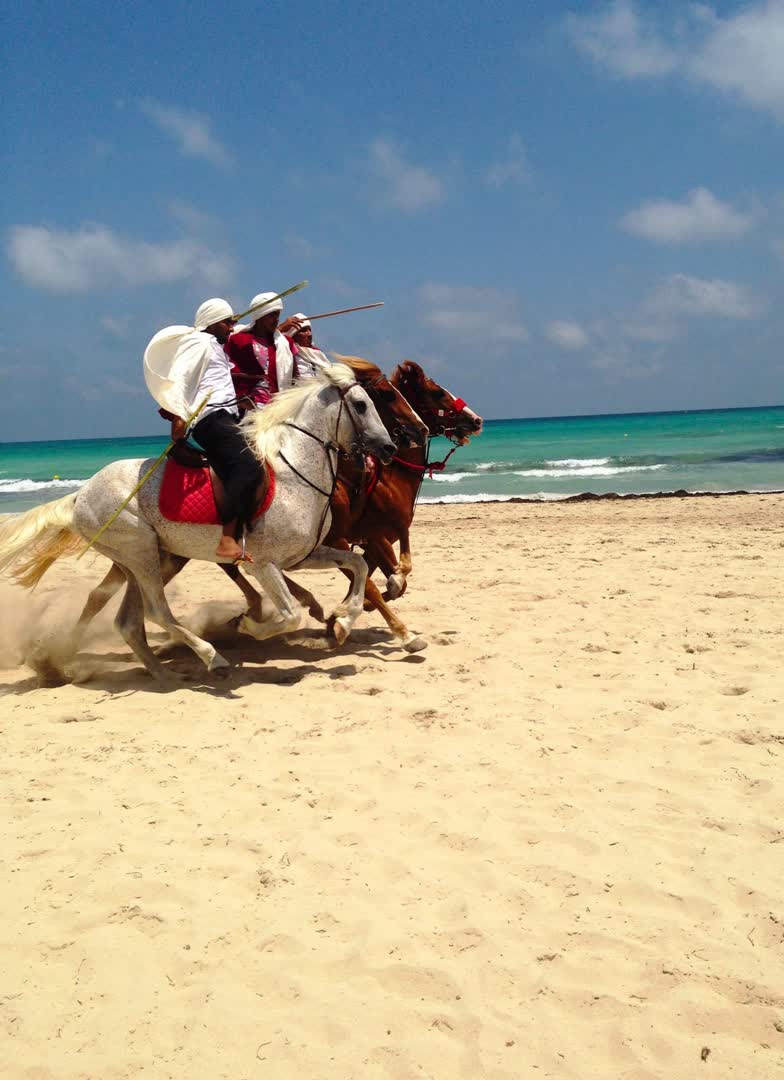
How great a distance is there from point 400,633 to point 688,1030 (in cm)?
432

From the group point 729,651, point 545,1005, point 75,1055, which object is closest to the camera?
point 75,1055

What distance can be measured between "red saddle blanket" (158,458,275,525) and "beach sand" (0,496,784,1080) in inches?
47.8

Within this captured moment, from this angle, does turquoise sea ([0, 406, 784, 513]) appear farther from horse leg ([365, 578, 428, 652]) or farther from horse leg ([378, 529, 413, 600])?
horse leg ([365, 578, 428, 652])

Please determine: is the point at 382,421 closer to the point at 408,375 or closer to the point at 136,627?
the point at 408,375

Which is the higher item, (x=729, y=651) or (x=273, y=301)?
(x=273, y=301)

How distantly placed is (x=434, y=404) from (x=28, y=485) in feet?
108

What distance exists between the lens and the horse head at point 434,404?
785 centimetres

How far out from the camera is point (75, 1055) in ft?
8.42

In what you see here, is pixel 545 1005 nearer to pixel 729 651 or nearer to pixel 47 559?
pixel 729 651

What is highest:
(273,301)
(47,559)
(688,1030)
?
(273,301)

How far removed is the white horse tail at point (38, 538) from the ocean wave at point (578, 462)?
27.9 meters

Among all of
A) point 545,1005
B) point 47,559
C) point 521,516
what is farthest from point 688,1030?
point 521,516

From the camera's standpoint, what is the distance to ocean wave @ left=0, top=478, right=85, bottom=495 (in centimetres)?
3428

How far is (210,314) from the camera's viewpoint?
6328 millimetres
